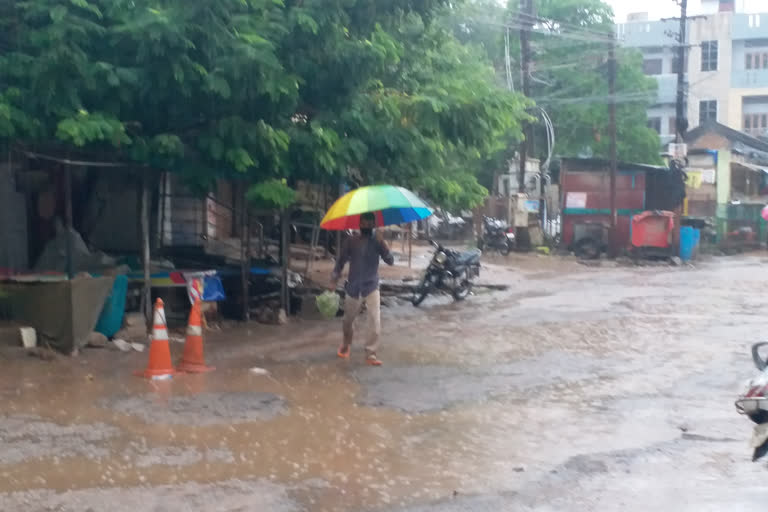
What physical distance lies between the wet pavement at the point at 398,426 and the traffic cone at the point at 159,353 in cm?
22

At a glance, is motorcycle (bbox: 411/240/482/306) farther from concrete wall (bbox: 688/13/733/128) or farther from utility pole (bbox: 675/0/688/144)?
concrete wall (bbox: 688/13/733/128)

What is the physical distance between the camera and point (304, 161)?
11.1m

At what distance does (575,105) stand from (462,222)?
825cm

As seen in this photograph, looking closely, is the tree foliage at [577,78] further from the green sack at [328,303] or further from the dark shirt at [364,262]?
the dark shirt at [364,262]

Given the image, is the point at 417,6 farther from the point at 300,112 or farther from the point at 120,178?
the point at 120,178

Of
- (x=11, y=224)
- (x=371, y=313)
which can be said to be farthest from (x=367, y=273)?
(x=11, y=224)

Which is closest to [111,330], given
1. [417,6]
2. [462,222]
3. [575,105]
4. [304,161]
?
[304,161]

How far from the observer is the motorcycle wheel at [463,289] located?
54.8 feet

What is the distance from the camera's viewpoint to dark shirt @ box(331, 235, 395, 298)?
9.84 m

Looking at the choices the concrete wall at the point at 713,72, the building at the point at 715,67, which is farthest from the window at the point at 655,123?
the concrete wall at the point at 713,72

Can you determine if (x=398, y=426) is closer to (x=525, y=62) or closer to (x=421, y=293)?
→ (x=421, y=293)

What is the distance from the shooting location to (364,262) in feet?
32.2

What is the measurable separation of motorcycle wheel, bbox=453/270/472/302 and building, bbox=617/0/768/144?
126ft

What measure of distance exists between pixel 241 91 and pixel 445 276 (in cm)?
729
